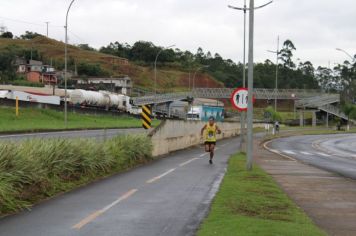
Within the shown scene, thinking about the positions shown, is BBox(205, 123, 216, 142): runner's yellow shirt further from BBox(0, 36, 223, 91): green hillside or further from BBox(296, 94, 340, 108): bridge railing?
BBox(0, 36, 223, 91): green hillside

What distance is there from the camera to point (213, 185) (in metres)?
13.6

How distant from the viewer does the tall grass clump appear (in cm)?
1019

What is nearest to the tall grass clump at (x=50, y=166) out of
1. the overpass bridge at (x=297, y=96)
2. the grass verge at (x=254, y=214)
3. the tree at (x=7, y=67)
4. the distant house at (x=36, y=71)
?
the grass verge at (x=254, y=214)

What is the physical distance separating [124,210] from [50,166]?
11.0 feet

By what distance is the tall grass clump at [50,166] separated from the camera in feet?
33.4

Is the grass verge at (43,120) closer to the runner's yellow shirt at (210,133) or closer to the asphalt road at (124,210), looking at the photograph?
the runner's yellow shirt at (210,133)

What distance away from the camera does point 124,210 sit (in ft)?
32.0

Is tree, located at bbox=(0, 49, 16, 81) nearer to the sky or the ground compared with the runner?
nearer to the sky

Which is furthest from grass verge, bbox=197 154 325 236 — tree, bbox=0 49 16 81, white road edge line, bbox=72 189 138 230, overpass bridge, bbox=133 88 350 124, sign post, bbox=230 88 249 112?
tree, bbox=0 49 16 81

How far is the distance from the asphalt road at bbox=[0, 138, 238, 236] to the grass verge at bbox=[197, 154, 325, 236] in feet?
0.96

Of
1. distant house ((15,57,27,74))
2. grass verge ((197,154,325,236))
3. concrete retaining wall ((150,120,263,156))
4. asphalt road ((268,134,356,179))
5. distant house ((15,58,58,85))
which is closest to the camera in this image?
grass verge ((197,154,325,236))

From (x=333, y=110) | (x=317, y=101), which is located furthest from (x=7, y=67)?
(x=333, y=110)

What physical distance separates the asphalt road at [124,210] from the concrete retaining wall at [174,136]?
8355 millimetres

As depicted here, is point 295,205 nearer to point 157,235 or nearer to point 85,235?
point 157,235
